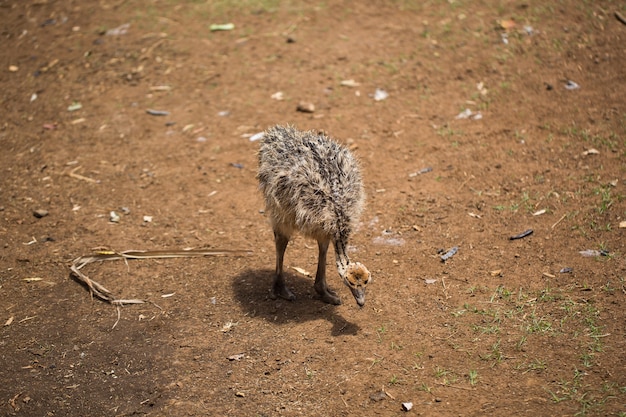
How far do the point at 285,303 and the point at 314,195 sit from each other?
4.22 feet

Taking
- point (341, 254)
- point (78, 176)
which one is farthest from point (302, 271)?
point (78, 176)

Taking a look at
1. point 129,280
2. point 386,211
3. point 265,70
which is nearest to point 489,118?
point 386,211

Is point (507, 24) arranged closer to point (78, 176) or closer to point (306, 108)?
point (306, 108)

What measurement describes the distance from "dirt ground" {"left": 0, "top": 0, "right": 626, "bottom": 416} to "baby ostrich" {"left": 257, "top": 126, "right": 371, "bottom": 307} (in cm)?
56

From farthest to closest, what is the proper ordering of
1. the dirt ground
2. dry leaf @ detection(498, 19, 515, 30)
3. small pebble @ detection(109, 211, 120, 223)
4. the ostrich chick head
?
1. dry leaf @ detection(498, 19, 515, 30)
2. small pebble @ detection(109, 211, 120, 223)
3. the ostrich chick head
4. the dirt ground

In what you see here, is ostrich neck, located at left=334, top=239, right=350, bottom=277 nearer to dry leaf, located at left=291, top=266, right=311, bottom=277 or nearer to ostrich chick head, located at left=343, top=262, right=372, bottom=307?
ostrich chick head, located at left=343, top=262, right=372, bottom=307

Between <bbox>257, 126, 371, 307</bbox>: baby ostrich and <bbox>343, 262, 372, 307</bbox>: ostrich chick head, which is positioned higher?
<bbox>257, 126, 371, 307</bbox>: baby ostrich

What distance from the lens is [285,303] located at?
6.11 metres

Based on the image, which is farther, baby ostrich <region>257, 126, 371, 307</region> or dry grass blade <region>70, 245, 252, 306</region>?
dry grass blade <region>70, 245, 252, 306</region>

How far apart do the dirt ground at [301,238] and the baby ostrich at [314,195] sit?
1.84 ft

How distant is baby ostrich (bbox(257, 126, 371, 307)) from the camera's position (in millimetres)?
5418

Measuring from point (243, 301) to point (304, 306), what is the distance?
0.63 m

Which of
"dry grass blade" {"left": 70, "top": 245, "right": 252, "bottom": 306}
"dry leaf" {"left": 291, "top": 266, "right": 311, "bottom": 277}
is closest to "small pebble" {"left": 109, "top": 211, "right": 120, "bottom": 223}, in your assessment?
"dry grass blade" {"left": 70, "top": 245, "right": 252, "bottom": 306}

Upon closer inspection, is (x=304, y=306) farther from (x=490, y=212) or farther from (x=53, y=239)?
(x=53, y=239)
